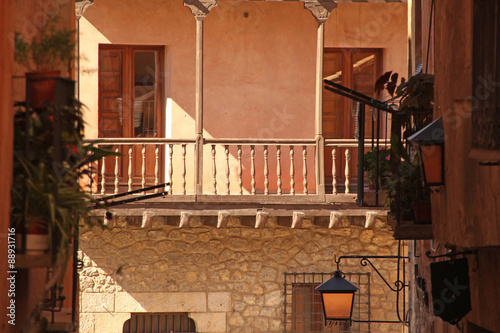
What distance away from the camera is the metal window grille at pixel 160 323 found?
1132cm

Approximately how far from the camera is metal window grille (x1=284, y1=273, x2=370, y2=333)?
1127cm

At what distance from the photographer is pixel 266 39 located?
1229cm

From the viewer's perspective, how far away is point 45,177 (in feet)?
14.0

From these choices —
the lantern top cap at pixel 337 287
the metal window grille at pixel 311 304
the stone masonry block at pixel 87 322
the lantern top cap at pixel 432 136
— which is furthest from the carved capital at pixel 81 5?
the lantern top cap at pixel 432 136

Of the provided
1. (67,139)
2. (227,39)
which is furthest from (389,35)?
(67,139)

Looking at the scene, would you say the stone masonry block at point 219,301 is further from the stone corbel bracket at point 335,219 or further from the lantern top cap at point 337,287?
the lantern top cap at point 337,287

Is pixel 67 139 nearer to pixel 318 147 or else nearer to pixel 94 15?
pixel 318 147

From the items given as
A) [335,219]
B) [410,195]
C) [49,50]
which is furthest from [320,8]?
[49,50]

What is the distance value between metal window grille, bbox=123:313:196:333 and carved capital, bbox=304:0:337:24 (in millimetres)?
4582

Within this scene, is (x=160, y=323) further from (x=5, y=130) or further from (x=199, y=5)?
(x=5, y=130)

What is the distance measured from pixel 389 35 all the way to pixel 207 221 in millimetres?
4166

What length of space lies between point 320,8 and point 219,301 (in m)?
4.32

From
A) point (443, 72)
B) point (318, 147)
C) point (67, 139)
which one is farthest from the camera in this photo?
point (318, 147)

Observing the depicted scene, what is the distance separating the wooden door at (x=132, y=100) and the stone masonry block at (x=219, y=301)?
1966 mm
